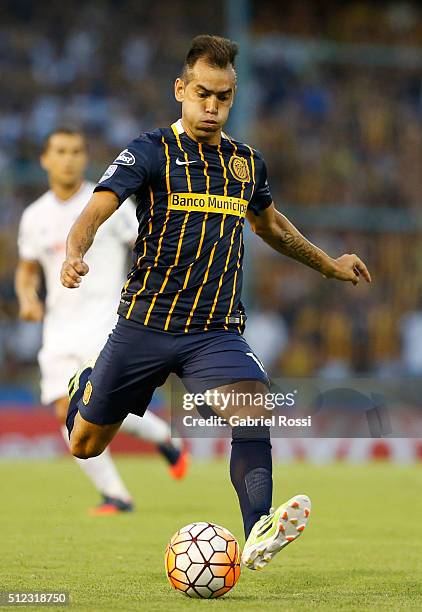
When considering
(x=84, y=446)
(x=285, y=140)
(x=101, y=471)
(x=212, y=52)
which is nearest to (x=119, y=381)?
(x=84, y=446)

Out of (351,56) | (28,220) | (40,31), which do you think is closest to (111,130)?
(40,31)

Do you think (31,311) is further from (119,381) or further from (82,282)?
(119,381)

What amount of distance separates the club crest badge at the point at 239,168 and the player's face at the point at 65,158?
324 cm

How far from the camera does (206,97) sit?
5434mm

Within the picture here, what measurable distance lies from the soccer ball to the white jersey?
11.7 feet

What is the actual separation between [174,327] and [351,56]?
1268 cm

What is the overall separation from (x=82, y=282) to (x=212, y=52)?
3.49 meters

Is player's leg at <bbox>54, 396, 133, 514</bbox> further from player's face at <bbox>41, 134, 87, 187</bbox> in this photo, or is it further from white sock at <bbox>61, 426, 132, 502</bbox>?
player's face at <bbox>41, 134, 87, 187</bbox>

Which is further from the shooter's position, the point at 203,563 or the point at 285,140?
the point at 285,140

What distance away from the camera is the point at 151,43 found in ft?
62.6

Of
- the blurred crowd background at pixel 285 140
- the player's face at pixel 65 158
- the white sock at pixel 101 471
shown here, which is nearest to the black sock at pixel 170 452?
the white sock at pixel 101 471

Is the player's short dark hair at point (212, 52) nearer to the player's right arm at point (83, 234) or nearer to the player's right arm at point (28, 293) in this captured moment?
the player's right arm at point (83, 234)

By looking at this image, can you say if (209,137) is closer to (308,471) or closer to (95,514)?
(95,514)

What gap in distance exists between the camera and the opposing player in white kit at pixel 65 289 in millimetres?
8516
